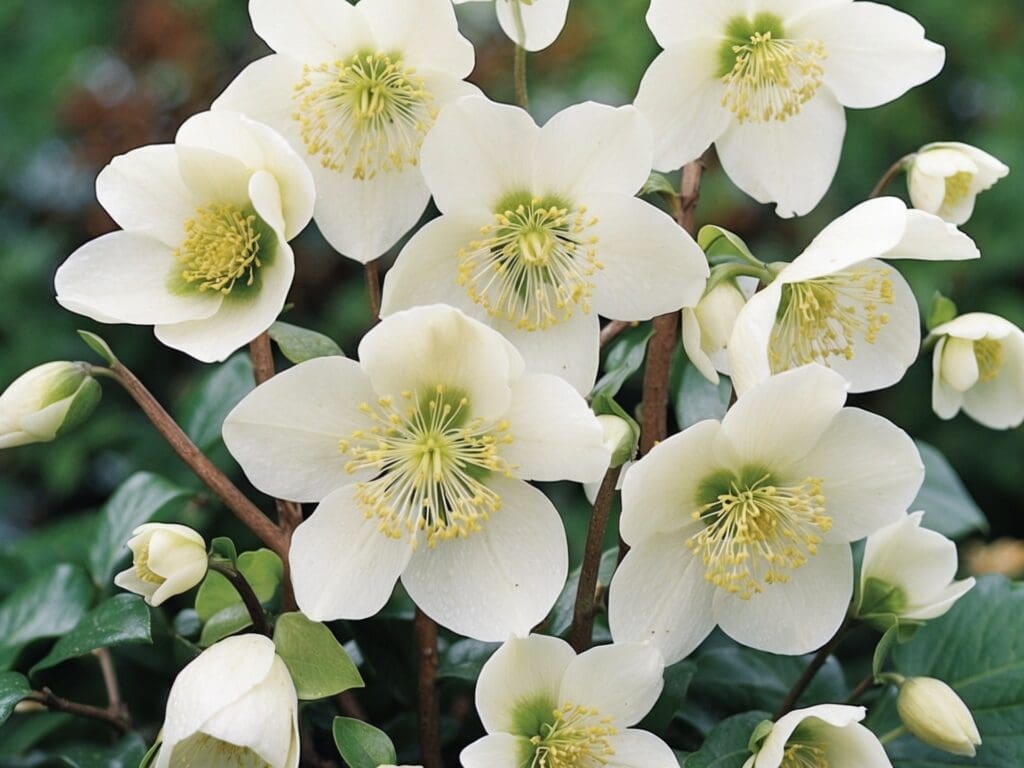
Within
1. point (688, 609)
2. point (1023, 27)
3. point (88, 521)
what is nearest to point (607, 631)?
point (688, 609)

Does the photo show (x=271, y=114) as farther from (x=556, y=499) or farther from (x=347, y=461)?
(x=556, y=499)

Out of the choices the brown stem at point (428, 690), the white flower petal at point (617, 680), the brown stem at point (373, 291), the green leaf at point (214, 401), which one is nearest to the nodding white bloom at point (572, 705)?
the white flower petal at point (617, 680)

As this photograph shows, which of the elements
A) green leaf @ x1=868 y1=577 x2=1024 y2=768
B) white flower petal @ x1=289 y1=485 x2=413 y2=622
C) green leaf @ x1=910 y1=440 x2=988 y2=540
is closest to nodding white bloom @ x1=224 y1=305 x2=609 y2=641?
white flower petal @ x1=289 y1=485 x2=413 y2=622

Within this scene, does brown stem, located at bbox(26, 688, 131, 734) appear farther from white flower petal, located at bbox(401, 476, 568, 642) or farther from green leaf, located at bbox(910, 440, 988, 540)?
green leaf, located at bbox(910, 440, 988, 540)

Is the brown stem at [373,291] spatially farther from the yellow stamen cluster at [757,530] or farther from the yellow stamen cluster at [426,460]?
the yellow stamen cluster at [757,530]

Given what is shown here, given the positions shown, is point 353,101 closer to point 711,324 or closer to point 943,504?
point 711,324
